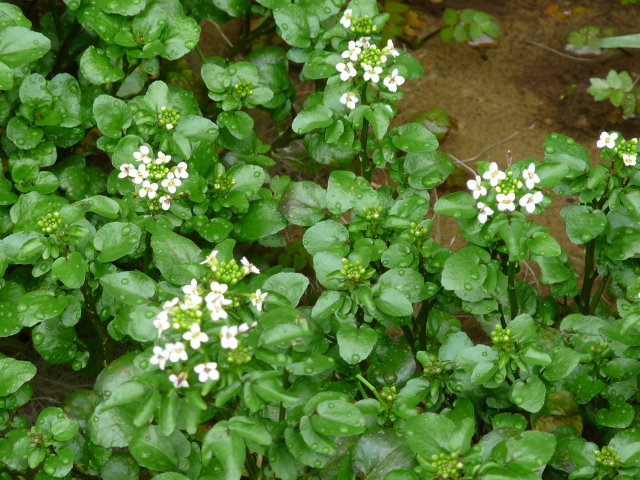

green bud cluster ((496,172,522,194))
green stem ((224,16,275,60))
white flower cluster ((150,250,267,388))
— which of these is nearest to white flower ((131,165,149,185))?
white flower cluster ((150,250,267,388))

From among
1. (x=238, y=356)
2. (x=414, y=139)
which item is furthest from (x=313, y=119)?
(x=238, y=356)

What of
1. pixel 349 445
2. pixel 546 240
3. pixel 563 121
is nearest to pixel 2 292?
pixel 349 445

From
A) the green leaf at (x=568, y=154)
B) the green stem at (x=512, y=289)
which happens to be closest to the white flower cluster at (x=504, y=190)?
the green stem at (x=512, y=289)

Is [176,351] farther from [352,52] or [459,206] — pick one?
[352,52]

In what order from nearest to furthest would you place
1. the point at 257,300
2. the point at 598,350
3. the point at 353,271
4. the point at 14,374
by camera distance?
the point at 257,300 → the point at 353,271 → the point at 14,374 → the point at 598,350

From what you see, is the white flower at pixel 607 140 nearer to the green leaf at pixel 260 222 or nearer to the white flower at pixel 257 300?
the green leaf at pixel 260 222

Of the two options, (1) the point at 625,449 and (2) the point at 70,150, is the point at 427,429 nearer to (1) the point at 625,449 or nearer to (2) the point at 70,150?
(1) the point at 625,449

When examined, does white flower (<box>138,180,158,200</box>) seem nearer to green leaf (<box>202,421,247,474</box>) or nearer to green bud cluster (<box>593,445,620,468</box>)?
green leaf (<box>202,421,247,474</box>)
